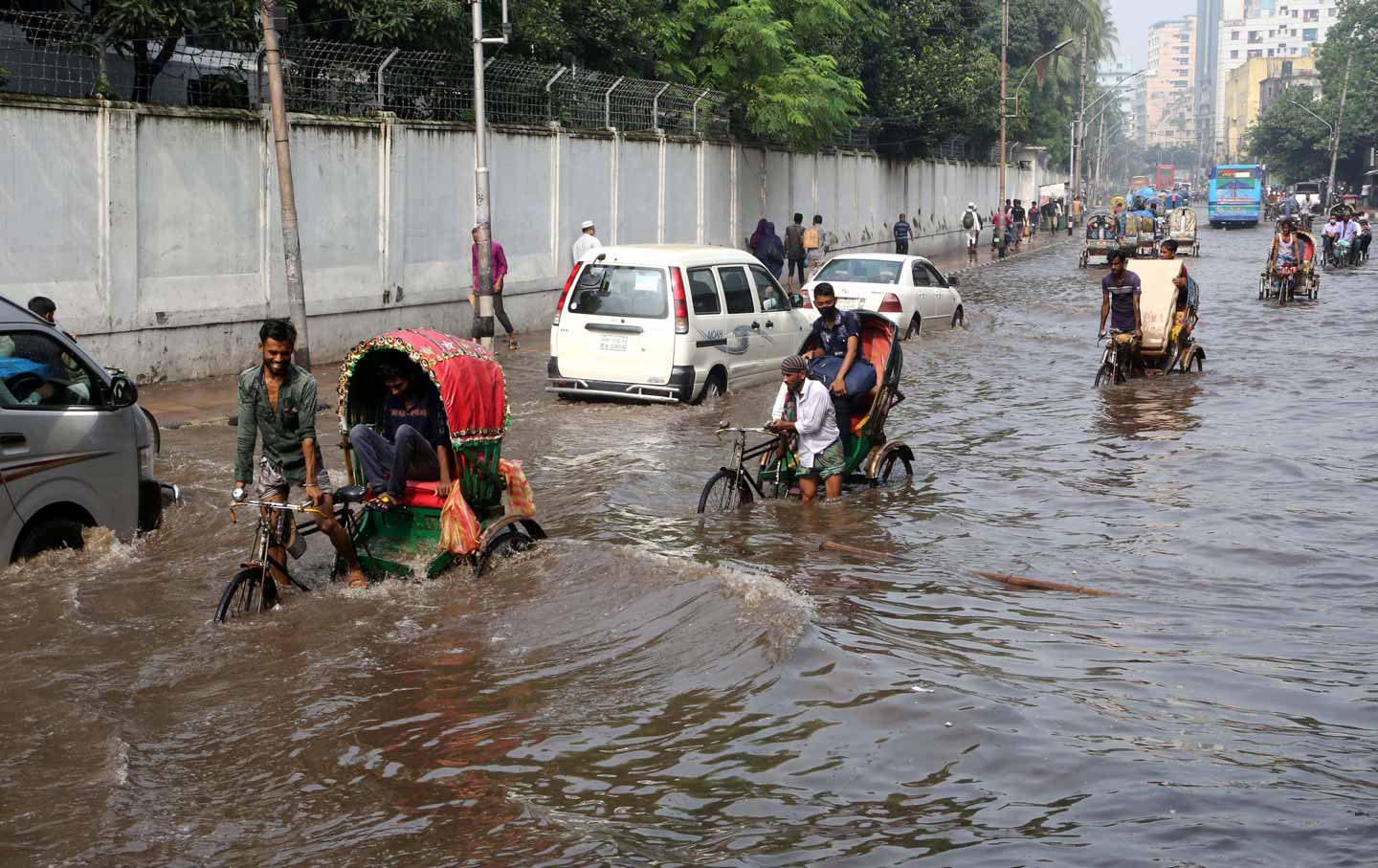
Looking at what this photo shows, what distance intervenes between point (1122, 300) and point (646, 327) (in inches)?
256

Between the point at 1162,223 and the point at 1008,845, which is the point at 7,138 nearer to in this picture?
the point at 1008,845

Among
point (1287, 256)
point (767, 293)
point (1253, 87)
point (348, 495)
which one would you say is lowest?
point (348, 495)

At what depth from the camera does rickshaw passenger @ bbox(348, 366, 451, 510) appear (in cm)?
852

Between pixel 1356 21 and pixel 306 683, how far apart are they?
99.5m

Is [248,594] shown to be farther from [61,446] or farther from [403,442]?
[61,446]

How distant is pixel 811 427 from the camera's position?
11102 mm

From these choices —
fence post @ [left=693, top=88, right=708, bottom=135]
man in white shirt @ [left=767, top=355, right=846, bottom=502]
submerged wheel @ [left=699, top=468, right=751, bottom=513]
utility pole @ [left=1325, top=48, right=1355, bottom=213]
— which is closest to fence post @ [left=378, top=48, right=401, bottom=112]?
fence post @ [left=693, top=88, right=708, bottom=135]

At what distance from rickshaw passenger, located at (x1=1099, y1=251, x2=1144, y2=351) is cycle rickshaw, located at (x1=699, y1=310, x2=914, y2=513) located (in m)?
6.60

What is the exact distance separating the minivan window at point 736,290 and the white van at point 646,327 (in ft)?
0.12

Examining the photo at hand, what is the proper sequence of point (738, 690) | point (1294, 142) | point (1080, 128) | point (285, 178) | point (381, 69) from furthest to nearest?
point (1294, 142), point (1080, 128), point (381, 69), point (285, 178), point (738, 690)

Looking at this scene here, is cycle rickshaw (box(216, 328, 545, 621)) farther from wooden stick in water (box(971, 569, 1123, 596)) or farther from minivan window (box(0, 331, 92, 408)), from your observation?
wooden stick in water (box(971, 569, 1123, 596))

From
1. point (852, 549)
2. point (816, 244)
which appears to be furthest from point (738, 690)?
point (816, 244)

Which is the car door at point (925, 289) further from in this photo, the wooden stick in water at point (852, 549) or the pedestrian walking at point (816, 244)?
the wooden stick in water at point (852, 549)

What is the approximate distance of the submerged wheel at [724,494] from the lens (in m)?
10.8
